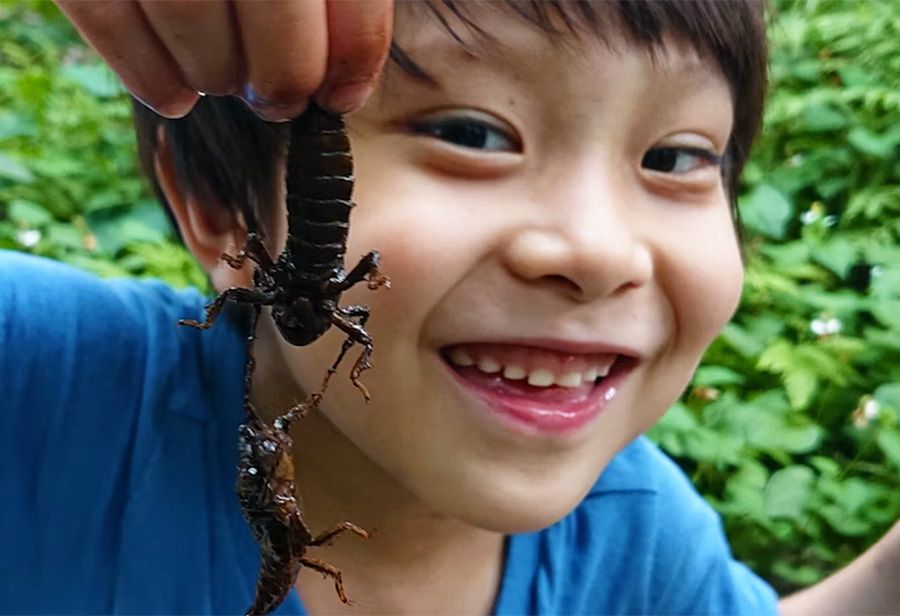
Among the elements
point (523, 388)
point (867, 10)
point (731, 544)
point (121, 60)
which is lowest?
point (731, 544)

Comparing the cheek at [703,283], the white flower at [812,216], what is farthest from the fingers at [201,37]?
the white flower at [812,216]

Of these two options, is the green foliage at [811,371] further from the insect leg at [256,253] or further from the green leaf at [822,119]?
the insect leg at [256,253]

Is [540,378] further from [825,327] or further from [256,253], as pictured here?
[825,327]

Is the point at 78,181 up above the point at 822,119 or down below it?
below

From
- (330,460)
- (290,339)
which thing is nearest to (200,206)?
(330,460)

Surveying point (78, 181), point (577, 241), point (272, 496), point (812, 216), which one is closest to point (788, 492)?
point (812, 216)

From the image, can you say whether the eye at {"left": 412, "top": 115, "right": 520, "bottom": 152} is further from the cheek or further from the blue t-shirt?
the blue t-shirt

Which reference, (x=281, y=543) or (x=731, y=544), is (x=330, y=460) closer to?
(x=281, y=543)

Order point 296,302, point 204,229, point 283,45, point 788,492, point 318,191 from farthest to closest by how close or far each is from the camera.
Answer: point 788,492, point 204,229, point 296,302, point 318,191, point 283,45
